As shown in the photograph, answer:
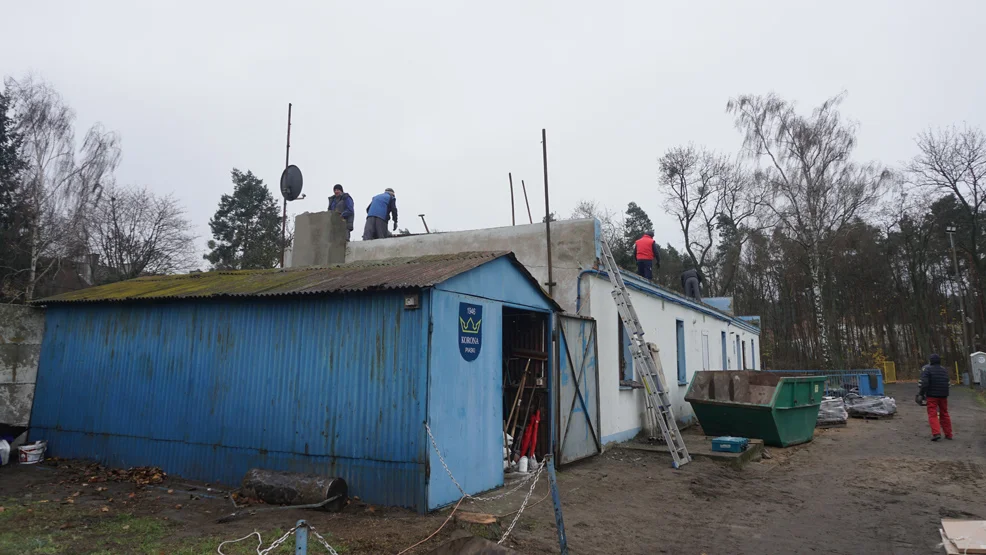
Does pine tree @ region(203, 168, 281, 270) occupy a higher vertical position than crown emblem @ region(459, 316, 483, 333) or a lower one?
higher

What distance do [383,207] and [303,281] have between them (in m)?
6.17

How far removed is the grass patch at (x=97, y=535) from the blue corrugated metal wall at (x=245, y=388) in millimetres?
1448

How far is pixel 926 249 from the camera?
36000 mm

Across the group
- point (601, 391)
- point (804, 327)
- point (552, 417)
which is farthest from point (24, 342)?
point (804, 327)

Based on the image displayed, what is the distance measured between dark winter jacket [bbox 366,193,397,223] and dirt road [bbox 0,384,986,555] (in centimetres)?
768

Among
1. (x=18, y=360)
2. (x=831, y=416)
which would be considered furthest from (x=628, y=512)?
(x=831, y=416)

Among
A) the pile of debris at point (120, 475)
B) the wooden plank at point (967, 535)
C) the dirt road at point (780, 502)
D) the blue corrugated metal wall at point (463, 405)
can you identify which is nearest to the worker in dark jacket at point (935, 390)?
the dirt road at point (780, 502)

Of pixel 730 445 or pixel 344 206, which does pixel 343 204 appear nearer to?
pixel 344 206

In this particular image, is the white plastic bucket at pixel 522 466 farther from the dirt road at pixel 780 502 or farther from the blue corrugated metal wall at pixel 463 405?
the blue corrugated metal wall at pixel 463 405

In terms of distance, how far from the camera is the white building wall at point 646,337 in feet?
36.5

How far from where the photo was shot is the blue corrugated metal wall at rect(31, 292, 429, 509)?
6629 millimetres

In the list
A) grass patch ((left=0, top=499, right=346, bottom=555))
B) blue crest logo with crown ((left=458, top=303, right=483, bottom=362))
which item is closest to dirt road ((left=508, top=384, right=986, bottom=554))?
blue crest logo with crown ((left=458, top=303, right=483, bottom=362))

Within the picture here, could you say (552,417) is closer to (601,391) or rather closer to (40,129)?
(601,391)

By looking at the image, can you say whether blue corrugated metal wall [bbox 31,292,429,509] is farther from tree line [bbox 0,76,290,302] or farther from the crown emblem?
tree line [bbox 0,76,290,302]
